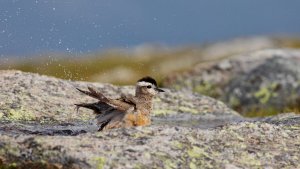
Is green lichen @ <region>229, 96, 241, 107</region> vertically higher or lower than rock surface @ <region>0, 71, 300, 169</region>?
higher

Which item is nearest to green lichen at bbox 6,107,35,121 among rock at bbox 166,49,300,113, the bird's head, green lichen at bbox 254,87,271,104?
the bird's head

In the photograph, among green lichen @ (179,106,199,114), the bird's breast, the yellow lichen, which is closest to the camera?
the bird's breast

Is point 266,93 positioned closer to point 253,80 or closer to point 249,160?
point 253,80

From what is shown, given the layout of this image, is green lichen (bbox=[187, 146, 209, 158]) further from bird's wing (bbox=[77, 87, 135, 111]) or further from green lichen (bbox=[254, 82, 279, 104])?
green lichen (bbox=[254, 82, 279, 104])

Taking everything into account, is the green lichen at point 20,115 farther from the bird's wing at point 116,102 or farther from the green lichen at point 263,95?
the green lichen at point 263,95

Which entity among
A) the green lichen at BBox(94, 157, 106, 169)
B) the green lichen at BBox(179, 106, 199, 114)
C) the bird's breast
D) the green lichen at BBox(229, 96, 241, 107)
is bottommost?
the green lichen at BBox(94, 157, 106, 169)

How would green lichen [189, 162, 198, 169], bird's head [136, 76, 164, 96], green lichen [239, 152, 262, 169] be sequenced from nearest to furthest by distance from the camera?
green lichen [189, 162, 198, 169] < green lichen [239, 152, 262, 169] < bird's head [136, 76, 164, 96]

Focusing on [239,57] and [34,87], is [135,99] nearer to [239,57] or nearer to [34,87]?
[34,87]
